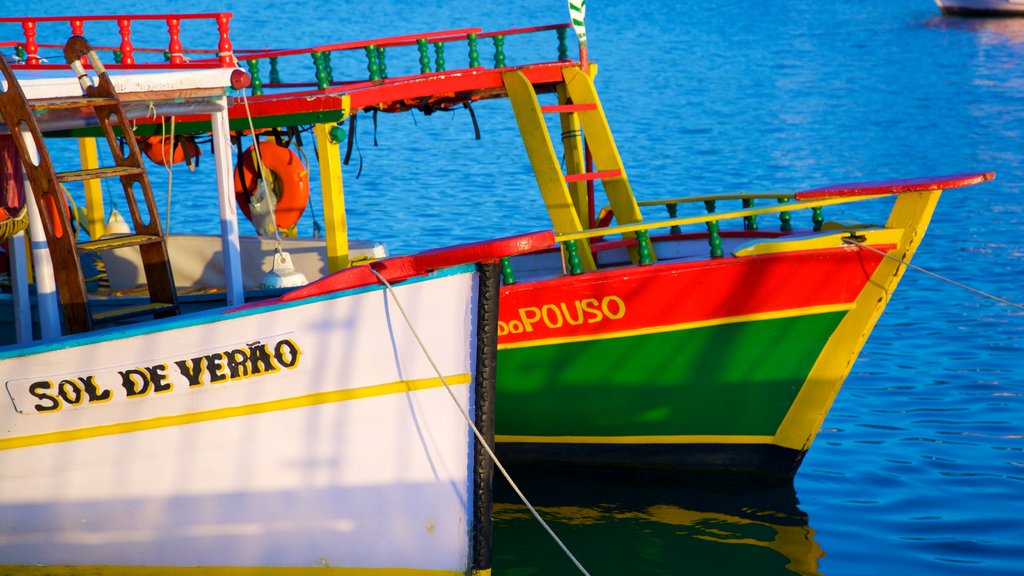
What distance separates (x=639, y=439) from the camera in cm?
960

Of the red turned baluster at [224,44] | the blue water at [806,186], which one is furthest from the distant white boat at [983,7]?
the red turned baluster at [224,44]

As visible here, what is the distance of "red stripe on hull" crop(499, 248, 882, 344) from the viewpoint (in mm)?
8789

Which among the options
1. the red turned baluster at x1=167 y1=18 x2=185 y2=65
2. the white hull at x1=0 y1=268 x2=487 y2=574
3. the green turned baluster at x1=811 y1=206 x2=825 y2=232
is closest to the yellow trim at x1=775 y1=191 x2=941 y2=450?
the green turned baluster at x1=811 y1=206 x2=825 y2=232

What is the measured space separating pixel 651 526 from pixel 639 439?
2.71 ft

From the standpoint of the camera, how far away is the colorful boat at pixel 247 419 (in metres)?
6.91

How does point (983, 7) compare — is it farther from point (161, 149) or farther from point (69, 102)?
point (69, 102)

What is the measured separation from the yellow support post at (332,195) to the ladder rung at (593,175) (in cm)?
207

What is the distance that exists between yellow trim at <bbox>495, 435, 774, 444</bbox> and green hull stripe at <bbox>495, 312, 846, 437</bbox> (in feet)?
0.13

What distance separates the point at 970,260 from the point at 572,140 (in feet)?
27.4

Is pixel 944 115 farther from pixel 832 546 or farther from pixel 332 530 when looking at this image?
pixel 332 530

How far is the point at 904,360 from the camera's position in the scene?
12844mm

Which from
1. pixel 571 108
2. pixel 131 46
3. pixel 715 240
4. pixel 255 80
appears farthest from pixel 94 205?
pixel 715 240

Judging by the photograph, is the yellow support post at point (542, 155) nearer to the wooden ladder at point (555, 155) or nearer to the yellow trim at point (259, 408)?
the wooden ladder at point (555, 155)

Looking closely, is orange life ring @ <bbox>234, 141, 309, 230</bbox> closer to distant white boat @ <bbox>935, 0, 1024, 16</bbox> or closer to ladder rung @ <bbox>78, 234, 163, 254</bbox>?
ladder rung @ <bbox>78, 234, 163, 254</bbox>
